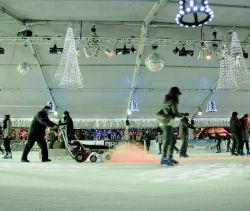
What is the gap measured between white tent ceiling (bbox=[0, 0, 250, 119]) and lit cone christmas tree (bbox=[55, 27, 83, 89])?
29.5 inches

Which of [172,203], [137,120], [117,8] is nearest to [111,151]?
[117,8]

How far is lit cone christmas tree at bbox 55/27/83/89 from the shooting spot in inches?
472

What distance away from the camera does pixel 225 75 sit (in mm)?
15391

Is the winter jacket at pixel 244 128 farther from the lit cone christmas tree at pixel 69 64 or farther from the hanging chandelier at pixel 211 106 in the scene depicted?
the hanging chandelier at pixel 211 106

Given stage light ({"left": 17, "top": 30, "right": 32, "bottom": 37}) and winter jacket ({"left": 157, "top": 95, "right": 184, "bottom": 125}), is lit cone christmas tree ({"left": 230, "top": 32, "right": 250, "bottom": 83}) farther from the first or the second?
winter jacket ({"left": 157, "top": 95, "right": 184, "bottom": 125})

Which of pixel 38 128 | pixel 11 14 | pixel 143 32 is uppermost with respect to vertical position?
pixel 11 14

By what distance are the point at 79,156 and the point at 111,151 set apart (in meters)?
0.82

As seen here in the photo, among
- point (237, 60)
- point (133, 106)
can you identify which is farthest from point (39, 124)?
point (133, 106)

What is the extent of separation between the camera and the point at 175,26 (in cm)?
1282

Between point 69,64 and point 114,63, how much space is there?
2615 mm

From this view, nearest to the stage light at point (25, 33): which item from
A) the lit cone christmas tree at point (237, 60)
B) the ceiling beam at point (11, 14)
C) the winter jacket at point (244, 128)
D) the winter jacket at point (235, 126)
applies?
the ceiling beam at point (11, 14)

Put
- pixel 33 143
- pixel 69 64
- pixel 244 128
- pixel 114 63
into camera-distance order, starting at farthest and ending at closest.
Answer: pixel 114 63, pixel 69 64, pixel 244 128, pixel 33 143

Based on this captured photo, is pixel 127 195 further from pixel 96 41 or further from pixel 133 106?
pixel 133 106

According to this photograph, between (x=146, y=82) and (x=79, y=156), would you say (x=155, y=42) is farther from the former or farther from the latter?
(x=79, y=156)
